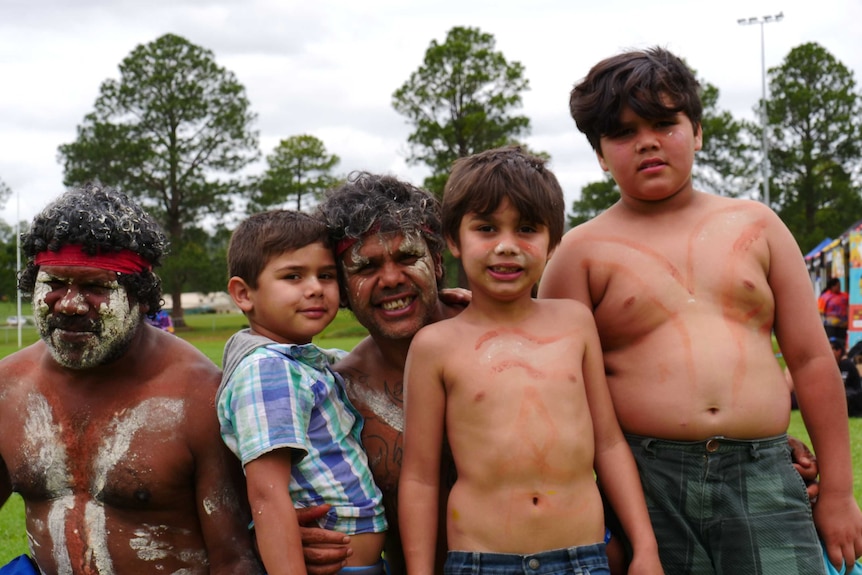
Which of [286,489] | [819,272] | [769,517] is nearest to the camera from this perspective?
[286,489]

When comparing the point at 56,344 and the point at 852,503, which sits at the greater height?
the point at 56,344

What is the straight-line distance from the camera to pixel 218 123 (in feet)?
122

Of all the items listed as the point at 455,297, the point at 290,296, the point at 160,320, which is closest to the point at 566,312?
the point at 455,297

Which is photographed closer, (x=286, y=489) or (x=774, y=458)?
(x=286, y=489)

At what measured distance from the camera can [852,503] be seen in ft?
8.55

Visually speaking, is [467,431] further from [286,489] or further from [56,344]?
[56,344]

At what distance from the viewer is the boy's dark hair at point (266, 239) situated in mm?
2619

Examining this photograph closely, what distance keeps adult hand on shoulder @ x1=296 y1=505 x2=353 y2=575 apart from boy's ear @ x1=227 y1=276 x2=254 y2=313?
67 centimetres

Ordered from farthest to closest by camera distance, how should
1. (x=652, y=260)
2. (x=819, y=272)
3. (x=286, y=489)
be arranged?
1. (x=819, y=272)
2. (x=652, y=260)
3. (x=286, y=489)

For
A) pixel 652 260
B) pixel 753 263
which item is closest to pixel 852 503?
pixel 753 263

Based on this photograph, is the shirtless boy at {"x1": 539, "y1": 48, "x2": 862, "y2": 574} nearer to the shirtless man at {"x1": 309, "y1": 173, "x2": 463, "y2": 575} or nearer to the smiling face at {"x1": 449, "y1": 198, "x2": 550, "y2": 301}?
the smiling face at {"x1": 449, "y1": 198, "x2": 550, "y2": 301}

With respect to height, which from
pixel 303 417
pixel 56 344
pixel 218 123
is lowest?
pixel 303 417

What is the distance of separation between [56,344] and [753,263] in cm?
212

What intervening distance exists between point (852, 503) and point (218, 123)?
121 ft
